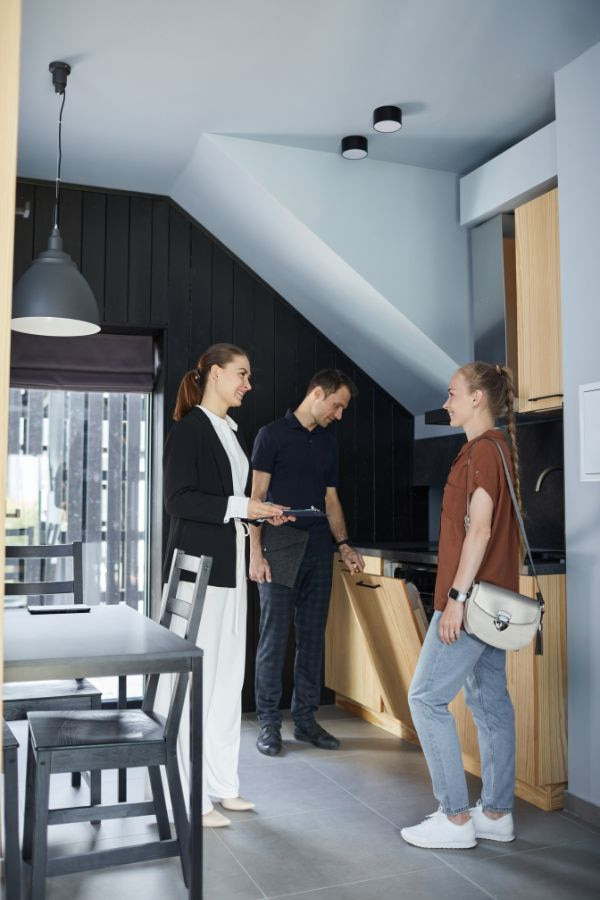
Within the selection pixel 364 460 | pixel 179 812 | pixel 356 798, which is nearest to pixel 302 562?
pixel 364 460

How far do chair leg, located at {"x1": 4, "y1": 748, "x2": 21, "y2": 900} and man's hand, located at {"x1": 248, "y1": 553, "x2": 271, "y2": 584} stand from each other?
1.60m

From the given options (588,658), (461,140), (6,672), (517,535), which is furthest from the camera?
(461,140)

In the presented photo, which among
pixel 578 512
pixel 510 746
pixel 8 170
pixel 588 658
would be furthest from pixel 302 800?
pixel 8 170

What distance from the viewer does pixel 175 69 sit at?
2.94 metres

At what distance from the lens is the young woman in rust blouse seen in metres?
2.38

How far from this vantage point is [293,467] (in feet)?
12.2

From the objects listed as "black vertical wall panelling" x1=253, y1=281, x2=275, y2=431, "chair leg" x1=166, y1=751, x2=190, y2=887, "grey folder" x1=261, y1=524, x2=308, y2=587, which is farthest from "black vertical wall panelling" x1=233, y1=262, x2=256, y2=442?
"chair leg" x1=166, y1=751, x2=190, y2=887

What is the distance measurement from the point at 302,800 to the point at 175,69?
2.72m

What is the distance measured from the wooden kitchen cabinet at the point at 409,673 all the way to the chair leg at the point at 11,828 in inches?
68.4

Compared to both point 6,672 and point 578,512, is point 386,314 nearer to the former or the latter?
point 578,512

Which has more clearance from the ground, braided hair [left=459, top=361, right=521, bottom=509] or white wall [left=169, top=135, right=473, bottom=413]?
white wall [left=169, top=135, right=473, bottom=413]

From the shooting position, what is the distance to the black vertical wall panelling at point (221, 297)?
168 inches

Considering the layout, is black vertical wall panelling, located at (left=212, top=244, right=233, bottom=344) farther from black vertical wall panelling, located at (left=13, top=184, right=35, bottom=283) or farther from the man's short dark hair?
black vertical wall panelling, located at (left=13, top=184, right=35, bottom=283)

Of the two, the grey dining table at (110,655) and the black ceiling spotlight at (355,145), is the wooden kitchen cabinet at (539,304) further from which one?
the grey dining table at (110,655)
